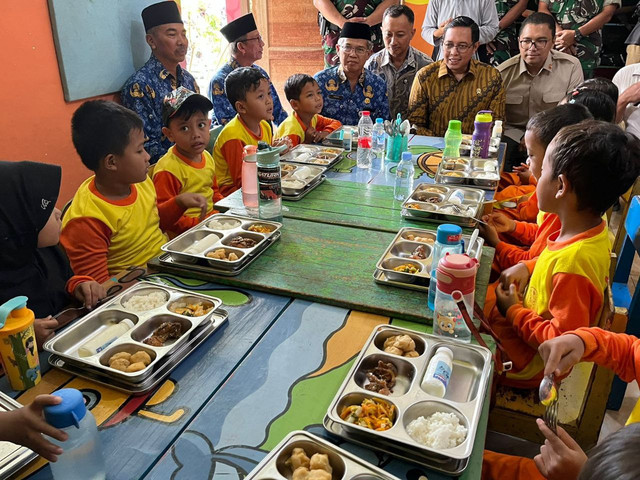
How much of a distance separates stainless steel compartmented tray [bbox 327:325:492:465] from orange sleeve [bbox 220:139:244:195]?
5.73 feet

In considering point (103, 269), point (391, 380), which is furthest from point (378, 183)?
point (391, 380)

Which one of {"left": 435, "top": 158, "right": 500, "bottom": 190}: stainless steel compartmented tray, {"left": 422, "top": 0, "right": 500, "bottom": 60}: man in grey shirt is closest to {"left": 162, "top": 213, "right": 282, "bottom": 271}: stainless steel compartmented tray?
{"left": 435, "top": 158, "right": 500, "bottom": 190}: stainless steel compartmented tray

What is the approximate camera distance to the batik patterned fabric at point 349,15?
15.1 feet

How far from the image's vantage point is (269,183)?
1.79 metres

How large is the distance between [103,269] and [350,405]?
1195 millimetres

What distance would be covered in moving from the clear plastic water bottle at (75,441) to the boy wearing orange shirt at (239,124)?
200 centimetres

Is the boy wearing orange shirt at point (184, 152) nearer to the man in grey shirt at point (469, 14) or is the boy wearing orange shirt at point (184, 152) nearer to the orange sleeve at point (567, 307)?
the orange sleeve at point (567, 307)

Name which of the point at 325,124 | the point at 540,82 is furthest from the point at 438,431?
the point at 540,82

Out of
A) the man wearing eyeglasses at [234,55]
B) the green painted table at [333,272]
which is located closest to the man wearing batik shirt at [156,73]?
the man wearing eyeglasses at [234,55]

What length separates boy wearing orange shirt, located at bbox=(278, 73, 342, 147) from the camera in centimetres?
306

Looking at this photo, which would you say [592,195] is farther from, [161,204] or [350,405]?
[161,204]

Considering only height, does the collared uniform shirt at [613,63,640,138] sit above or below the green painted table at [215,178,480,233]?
above

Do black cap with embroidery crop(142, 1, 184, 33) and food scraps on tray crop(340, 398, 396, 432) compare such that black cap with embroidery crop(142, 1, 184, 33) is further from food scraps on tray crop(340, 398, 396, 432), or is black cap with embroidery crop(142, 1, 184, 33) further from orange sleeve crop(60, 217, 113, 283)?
food scraps on tray crop(340, 398, 396, 432)

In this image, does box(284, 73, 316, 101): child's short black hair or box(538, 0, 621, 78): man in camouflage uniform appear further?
box(538, 0, 621, 78): man in camouflage uniform
